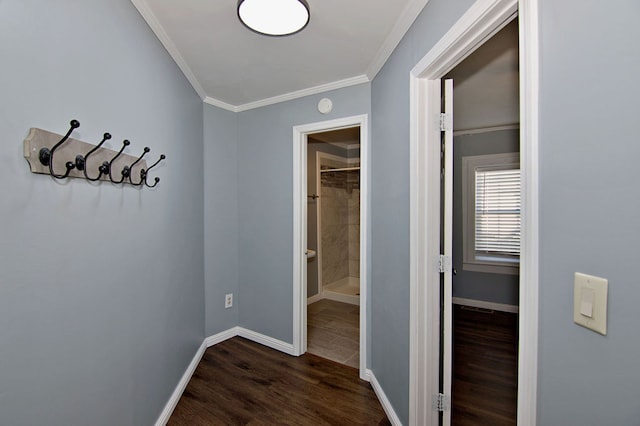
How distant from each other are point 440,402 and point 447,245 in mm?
894

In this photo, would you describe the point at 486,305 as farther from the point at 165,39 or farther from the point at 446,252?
the point at 165,39

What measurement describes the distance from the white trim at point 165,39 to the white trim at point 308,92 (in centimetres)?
54

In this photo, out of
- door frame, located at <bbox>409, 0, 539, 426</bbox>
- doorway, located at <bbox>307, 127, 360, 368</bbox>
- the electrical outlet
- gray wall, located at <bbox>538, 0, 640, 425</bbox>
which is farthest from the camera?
doorway, located at <bbox>307, 127, 360, 368</bbox>

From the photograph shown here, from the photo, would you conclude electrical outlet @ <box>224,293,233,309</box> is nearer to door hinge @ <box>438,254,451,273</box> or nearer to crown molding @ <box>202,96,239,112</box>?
crown molding @ <box>202,96,239,112</box>

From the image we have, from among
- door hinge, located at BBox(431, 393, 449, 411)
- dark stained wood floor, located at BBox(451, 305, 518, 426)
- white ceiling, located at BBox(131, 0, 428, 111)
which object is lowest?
dark stained wood floor, located at BBox(451, 305, 518, 426)

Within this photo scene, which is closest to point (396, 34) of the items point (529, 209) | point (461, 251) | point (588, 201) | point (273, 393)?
point (529, 209)

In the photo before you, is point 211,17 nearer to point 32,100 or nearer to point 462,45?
point 32,100

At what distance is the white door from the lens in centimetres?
161

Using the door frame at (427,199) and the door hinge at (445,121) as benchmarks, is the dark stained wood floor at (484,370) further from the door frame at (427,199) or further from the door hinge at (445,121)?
the door hinge at (445,121)

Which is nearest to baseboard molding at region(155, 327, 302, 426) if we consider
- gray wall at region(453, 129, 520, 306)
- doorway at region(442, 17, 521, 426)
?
doorway at region(442, 17, 521, 426)

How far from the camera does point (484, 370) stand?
2.60 metres

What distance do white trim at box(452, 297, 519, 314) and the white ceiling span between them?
11.3 ft

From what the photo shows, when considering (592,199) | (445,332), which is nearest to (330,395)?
(445,332)

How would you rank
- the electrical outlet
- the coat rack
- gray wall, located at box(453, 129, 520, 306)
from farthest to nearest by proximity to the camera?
gray wall, located at box(453, 129, 520, 306) < the electrical outlet < the coat rack
